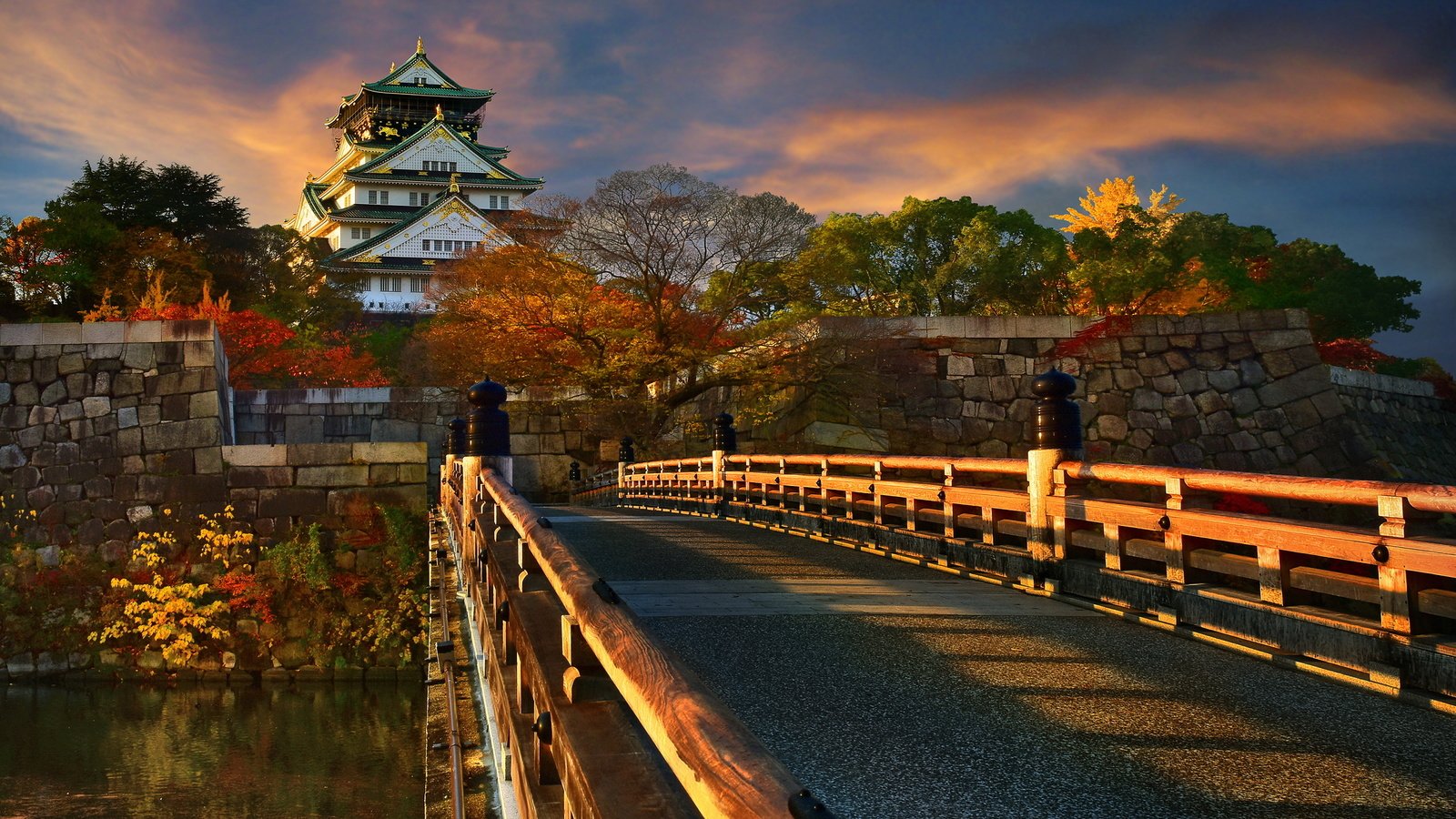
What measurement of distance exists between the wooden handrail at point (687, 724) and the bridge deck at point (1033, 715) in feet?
3.77

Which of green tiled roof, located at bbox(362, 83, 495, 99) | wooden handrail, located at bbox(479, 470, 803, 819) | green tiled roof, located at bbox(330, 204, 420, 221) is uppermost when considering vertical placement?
green tiled roof, located at bbox(362, 83, 495, 99)

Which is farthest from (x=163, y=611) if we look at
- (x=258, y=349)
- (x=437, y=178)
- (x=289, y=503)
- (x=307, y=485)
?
(x=437, y=178)

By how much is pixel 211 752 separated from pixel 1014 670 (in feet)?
50.5

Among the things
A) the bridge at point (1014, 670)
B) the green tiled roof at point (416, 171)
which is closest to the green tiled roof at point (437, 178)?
the green tiled roof at point (416, 171)

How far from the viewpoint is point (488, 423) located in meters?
10.1

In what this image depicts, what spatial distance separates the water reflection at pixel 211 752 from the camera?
15.1 m

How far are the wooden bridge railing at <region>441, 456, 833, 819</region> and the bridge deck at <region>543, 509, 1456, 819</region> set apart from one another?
0.84m

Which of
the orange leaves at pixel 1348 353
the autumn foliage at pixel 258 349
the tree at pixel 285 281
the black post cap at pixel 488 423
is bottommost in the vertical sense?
the black post cap at pixel 488 423

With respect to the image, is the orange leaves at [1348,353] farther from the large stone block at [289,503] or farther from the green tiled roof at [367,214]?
the green tiled roof at [367,214]

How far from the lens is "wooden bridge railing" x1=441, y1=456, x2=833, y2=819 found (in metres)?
1.73

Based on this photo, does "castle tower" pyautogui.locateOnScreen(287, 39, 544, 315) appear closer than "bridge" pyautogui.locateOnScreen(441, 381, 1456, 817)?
No

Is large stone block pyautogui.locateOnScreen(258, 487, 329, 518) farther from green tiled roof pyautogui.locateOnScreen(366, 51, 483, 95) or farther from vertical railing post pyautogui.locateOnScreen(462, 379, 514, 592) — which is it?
green tiled roof pyautogui.locateOnScreen(366, 51, 483, 95)

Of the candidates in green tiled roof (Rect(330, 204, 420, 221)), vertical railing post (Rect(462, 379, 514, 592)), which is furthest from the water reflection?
green tiled roof (Rect(330, 204, 420, 221))

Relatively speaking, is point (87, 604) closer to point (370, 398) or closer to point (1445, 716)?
point (370, 398)
